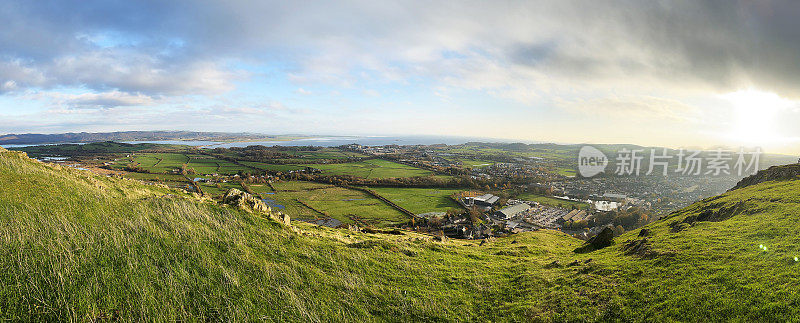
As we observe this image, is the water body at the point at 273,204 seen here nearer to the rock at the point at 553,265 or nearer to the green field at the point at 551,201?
the rock at the point at 553,265

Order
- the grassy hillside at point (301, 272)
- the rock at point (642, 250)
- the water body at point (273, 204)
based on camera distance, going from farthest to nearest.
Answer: the water body at point (273, 204), the rock at point (642, 250), the grassy hillside at point (301, 272)

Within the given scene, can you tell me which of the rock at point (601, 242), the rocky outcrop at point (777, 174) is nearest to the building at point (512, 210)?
the rocky outcrop at point (777, 174)

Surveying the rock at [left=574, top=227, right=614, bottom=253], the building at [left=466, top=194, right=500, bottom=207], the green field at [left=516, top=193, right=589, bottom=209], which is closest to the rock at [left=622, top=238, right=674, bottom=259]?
the rock at [left=574, top=227, right=614, bottom=253]

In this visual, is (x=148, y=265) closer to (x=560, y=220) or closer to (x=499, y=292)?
(x=499, y=292)

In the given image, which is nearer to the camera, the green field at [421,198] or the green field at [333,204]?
the green field at [333,204]

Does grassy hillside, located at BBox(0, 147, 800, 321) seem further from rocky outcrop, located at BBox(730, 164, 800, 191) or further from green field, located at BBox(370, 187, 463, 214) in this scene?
green field, located at BBox(370, 187, 463, 214)

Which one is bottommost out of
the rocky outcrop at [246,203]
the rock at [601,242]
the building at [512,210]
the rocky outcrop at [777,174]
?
the building at [512,210]
